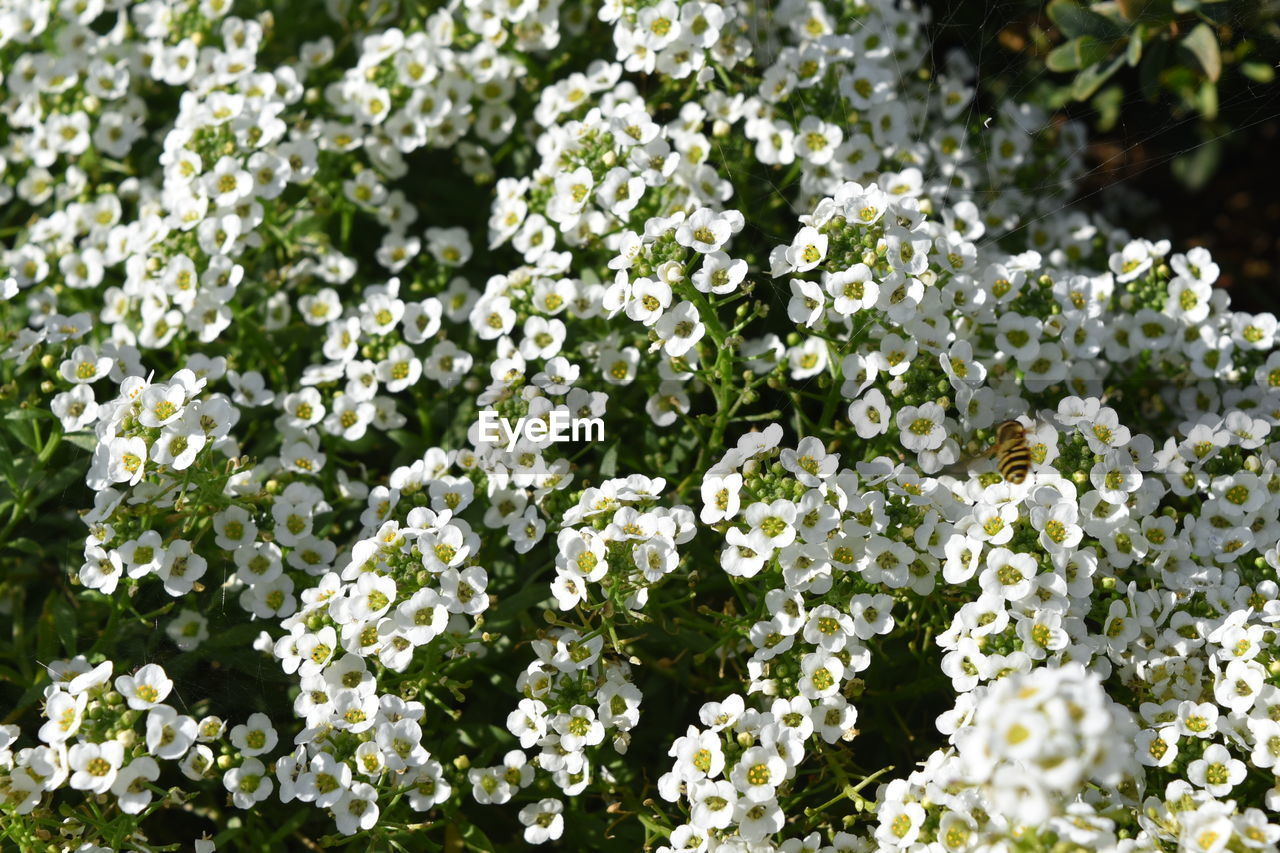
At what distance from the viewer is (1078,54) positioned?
11.6 ft

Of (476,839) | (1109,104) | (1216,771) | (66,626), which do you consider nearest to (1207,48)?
(1109,104)

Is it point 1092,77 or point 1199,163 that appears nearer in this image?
point 1092,77

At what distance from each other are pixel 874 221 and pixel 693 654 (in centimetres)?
128

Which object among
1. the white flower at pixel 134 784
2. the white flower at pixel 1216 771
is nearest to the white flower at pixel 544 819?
the white flower at pixel 134 784

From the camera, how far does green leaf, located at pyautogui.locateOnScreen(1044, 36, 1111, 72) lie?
11.6 ft

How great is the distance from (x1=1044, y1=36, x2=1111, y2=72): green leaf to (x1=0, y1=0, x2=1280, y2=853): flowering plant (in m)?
0.32

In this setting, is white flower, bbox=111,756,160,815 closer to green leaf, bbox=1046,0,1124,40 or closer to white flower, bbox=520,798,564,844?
white flower, bbox=520,798,564,844

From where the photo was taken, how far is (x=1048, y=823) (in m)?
2.00

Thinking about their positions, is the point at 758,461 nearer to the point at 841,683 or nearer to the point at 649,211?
the point at 841,683

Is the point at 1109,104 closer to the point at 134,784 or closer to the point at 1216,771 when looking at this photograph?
the point at 1216,771

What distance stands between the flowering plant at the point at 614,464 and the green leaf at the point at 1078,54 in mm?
319

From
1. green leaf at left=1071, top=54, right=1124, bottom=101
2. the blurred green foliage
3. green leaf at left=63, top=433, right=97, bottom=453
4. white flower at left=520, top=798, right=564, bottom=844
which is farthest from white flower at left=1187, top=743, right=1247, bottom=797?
green leaf at left=63, top=433, right=97, bottom=453

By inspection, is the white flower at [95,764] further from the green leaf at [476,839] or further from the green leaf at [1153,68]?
the green leaf at [1153,68]

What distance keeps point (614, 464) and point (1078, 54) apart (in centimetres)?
201
